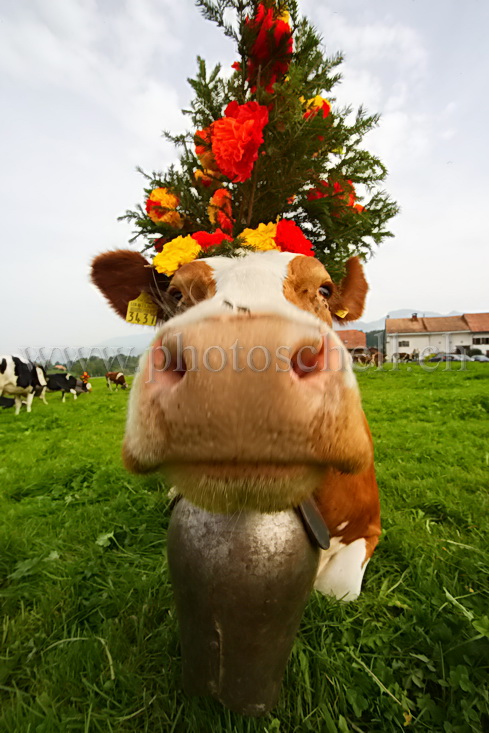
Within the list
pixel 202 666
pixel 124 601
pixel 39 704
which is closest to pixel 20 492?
pixel 124 601

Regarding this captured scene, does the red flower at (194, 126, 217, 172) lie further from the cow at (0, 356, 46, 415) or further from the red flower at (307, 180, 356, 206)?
the cow at (0, 356, 46, 415)

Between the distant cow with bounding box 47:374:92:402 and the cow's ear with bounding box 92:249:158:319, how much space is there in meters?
11.3

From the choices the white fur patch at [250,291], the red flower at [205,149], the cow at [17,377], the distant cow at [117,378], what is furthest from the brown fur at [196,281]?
the distant cow at [117,378]

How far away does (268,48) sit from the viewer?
1692 mm

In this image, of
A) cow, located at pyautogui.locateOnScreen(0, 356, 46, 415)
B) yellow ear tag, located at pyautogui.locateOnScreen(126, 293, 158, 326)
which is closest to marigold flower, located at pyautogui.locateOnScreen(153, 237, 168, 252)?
yellow ear tag, located at pyautogui.locateOnScreen(126, 293, 158, 326)

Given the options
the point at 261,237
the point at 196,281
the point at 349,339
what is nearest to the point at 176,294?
the point at 196,281

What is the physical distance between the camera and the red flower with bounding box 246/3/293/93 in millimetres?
1651

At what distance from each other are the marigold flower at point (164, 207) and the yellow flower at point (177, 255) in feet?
0.96

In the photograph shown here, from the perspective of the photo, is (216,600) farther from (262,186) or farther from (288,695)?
(262,186)

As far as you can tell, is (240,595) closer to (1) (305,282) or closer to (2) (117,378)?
(1) (305,282)

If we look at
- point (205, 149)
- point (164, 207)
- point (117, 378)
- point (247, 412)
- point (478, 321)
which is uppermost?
point (478, 321)

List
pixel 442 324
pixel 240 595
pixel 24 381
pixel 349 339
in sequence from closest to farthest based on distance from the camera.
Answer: pixel 240 595, pixel 349 339, pixel 24 381, pixel 442 324

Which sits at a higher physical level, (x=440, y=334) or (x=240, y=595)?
(x=440, y=334)

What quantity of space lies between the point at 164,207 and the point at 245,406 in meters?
1.47
